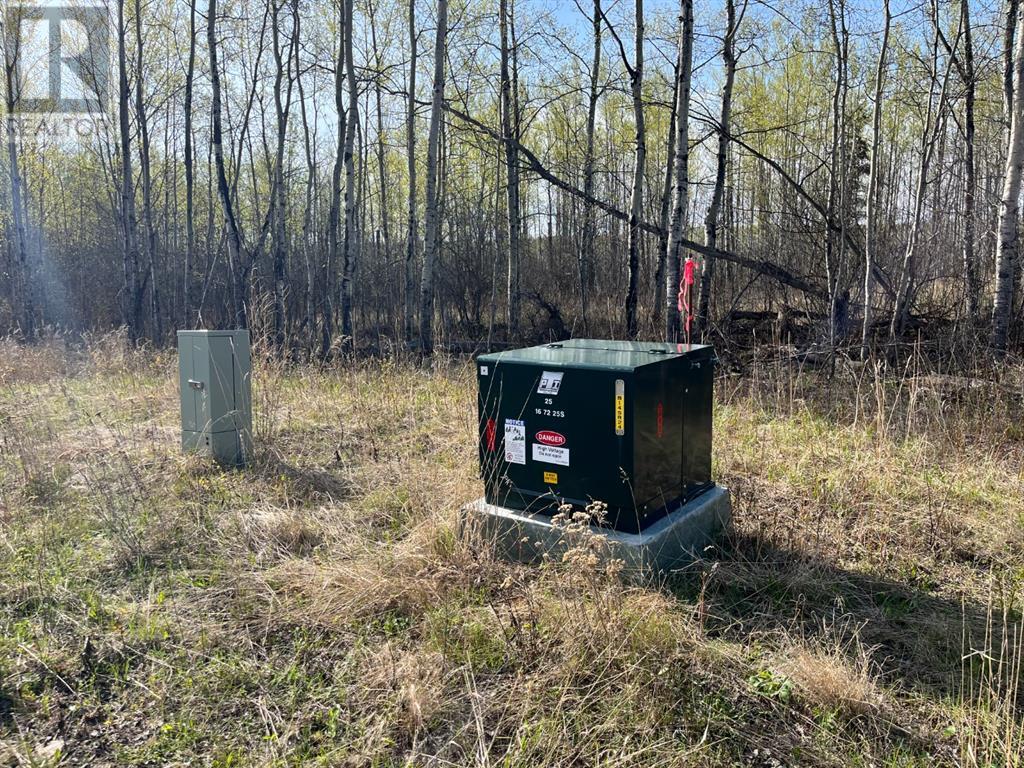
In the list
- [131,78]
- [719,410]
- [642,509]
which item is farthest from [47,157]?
[642,509]

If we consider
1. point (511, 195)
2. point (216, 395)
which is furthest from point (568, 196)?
point (216, 395)

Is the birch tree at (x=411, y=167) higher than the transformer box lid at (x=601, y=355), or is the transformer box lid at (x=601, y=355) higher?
the birch tree at (x=411, y=167)

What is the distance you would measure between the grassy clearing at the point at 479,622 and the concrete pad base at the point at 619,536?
12cm

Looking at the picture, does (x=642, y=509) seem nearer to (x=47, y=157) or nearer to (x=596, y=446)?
(x=596, y=446)

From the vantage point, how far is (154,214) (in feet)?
78.2

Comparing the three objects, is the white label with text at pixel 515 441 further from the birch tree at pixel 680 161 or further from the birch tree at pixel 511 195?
the birch tree at pixel 511 195

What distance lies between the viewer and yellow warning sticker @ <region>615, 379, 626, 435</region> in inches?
115

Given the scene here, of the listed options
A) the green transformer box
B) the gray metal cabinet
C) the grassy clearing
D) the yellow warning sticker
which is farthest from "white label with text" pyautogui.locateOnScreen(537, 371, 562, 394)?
the gray metal cabinet

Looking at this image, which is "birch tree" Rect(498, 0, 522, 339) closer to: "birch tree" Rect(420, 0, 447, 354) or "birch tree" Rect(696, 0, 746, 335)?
"birch tree" Rect(420, 0, 447, 354)

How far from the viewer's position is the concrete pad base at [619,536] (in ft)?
9.75

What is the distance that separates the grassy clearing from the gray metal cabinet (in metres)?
0.26

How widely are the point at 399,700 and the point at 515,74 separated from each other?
1291cm

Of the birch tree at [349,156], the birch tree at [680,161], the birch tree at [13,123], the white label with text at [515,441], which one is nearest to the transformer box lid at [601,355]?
the white label with text at [515,441]

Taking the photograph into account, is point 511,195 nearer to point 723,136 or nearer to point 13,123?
point 723,136
